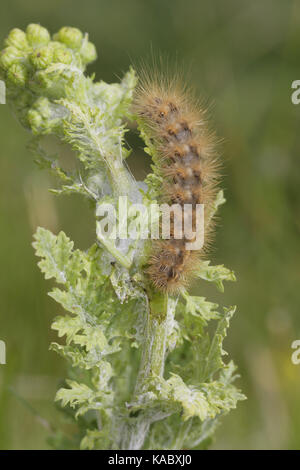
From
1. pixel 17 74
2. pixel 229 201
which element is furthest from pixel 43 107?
pixel 229 201

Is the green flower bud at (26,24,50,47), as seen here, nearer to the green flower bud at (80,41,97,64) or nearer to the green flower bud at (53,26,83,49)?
the green flower bud at (53,26,83,49)

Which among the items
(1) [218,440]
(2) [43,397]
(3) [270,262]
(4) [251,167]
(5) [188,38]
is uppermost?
(5) [188,38]

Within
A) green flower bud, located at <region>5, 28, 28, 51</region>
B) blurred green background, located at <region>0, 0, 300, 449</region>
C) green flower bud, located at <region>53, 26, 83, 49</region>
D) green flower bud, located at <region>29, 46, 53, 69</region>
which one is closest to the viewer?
green flower bud, located at <region>29, 46, 53, 69</region>

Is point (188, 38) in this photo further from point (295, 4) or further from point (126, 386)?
point (126, 386)

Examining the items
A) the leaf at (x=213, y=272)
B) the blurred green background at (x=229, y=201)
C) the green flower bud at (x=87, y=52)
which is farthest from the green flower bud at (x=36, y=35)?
the blurred green background at (x=229, y=201)

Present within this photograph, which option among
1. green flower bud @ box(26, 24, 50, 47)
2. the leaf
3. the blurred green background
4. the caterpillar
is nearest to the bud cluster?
green flower bud @ box(26, 24, 50, 47)

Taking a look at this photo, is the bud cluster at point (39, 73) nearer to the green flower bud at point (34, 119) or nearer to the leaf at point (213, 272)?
the green flower bud at point (34, 119)
